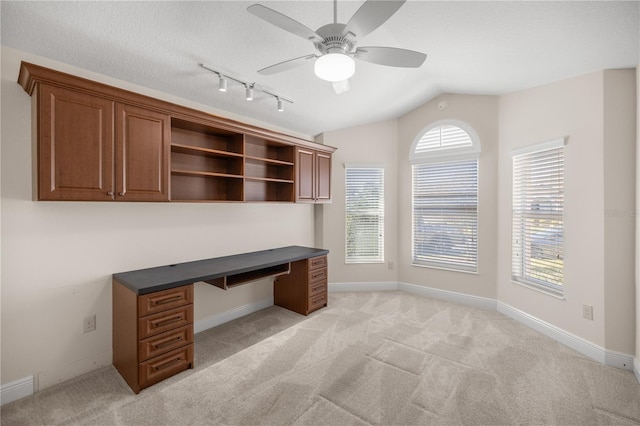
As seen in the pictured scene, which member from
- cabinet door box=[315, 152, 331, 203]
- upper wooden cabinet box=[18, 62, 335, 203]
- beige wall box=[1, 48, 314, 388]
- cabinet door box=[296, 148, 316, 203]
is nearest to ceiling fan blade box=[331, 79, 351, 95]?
upper wooden cabinet box=[18, 62, 335, 203]

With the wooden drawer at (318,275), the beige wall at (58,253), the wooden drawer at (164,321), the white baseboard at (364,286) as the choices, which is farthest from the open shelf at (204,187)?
the white baseboard at (364,286)

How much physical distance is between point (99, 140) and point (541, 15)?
3.40 m

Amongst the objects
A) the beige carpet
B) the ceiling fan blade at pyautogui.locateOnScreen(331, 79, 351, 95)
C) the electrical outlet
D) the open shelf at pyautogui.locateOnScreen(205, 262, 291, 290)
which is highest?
the ceiling fan blade at pyautogui.locateOnScreen(331, 79, 351, 95)

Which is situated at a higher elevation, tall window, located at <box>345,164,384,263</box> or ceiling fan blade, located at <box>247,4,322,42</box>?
ceiling fan blade, located at <box>247,4,322,42</box>

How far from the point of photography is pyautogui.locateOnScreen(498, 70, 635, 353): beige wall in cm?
252

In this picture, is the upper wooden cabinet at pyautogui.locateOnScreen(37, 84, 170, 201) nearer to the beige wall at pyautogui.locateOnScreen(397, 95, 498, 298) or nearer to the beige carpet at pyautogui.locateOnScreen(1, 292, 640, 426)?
→ the beige carpet at pyautogui.locateOnScreen(1, 292, 640, 426)

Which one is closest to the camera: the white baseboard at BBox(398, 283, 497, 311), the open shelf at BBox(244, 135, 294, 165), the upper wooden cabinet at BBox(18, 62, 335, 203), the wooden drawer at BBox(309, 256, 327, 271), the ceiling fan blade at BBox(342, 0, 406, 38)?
the ceiling fan blade at BBox(342, 0, 406, 38)

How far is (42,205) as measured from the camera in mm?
2131

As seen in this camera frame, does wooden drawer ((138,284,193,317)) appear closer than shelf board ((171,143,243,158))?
Yes

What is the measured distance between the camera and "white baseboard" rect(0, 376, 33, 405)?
198 centimetres

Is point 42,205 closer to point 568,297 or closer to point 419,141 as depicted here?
point 419,141

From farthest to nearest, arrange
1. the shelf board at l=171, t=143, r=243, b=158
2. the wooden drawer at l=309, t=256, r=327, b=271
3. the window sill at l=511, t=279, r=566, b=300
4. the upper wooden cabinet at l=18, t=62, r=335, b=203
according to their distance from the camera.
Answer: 1. the wooden drawer at l=309, t=256, r=327, b=271
2. the window sill at l=511, t=279, r=566, b=300
3. the shelf board at l=171, t=143, r=243, b=158
4. the upper wooden cabinet at l=18, t=62, r=335, b=203

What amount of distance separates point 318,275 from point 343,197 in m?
1.43

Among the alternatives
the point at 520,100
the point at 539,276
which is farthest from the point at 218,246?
the point at 520,100
